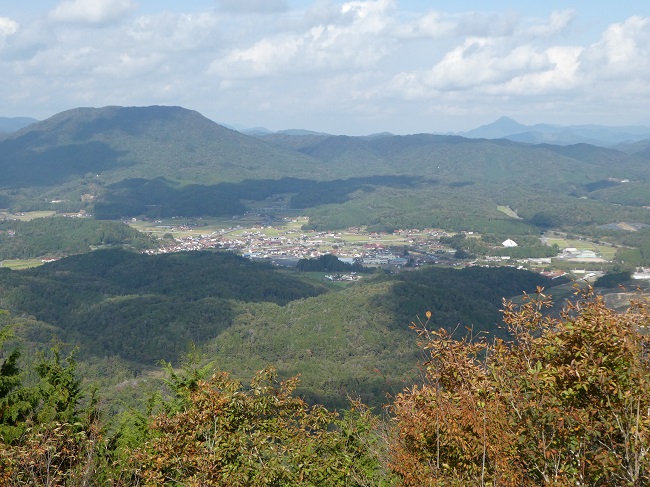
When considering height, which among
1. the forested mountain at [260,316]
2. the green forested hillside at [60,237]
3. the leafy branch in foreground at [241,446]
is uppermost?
the leafy branch in foreground at [241,446]

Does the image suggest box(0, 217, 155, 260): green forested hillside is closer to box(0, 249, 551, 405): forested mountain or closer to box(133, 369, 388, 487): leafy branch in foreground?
box(0, 249, 551, 405): forested mountain

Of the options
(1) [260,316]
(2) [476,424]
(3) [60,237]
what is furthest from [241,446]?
(3) [60,237]

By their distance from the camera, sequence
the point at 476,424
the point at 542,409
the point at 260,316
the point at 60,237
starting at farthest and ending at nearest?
the point at 60,237 → the point at 260,316 → the point at 476,424 → the point at 542,409

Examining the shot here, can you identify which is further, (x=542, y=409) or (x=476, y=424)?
(x=476, y=424)

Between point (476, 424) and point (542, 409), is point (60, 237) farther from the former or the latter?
point (542, 409)

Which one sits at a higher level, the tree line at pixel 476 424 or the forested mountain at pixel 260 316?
the tree line at pixel 476 424

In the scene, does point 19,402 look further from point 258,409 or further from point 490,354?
point 490,354

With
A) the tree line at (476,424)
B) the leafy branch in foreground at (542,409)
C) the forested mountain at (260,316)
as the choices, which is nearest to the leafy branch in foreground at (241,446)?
the tree line at (476,424)

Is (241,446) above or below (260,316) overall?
Result: above

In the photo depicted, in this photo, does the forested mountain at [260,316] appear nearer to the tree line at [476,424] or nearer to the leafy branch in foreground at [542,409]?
the tree line at [476,424]

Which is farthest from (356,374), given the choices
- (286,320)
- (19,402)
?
(19,402)
